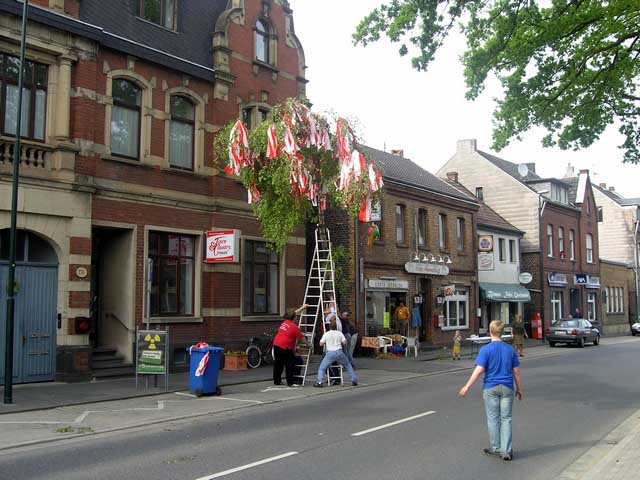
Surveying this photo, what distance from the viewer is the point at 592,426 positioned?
34.1 feet

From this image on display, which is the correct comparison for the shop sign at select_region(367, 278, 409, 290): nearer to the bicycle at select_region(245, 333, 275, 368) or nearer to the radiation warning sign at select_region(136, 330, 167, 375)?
the bicycle at select_region(245, 333, 275, 368)

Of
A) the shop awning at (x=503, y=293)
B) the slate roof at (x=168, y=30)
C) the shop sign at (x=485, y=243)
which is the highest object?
the slate roof at (x=168, y=30)

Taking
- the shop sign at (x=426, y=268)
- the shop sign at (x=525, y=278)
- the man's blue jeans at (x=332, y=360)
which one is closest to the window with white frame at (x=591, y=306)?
the shop sign at (x=525, y=278)

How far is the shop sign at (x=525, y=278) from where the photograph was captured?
36.4 metres

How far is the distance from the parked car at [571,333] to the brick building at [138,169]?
15767mm

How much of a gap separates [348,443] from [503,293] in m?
27.0

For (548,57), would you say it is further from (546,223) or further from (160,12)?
(546,223)

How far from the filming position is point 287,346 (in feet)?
50.1

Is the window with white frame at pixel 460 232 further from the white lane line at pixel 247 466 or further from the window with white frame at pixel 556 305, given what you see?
the white lane line at pixel 247 466

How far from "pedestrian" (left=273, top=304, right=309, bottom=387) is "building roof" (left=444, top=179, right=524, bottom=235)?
2003 cm

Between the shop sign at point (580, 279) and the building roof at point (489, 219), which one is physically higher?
the building roof at point (489, 219)

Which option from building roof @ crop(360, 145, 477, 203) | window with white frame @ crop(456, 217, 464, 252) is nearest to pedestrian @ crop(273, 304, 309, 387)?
building roof @ crop(360, 145, 477, 203)

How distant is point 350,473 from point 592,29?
10678 millimetres

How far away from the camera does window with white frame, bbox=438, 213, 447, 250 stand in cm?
2974
